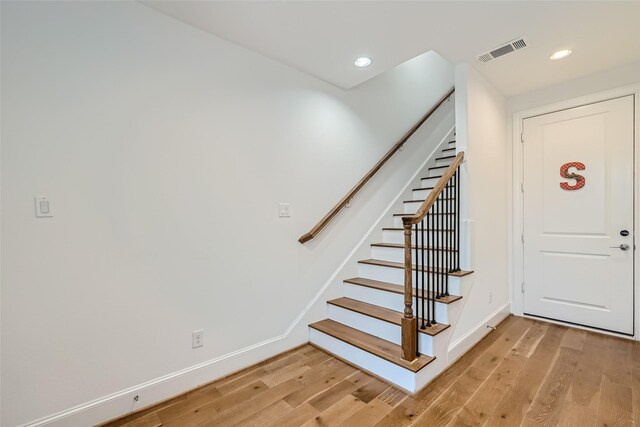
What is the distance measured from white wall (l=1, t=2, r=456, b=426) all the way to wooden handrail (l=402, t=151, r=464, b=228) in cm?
45

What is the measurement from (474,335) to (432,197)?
1332 mm

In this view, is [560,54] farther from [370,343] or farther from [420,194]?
[370,343]

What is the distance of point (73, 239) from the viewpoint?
1.55 metres

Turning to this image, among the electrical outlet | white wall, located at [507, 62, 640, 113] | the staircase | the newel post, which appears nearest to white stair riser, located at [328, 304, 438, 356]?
the staircase

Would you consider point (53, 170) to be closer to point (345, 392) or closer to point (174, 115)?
point (174, 115)

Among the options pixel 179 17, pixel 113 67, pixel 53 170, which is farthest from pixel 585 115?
pixel 53 170

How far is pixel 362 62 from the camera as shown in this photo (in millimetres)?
2383

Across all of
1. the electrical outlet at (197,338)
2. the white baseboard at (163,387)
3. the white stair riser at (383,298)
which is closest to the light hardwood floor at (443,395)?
the white baseboard at (163,387)

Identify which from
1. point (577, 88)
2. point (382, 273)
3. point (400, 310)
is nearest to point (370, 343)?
point (400, 310)

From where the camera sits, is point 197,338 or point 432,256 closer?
point 197,338

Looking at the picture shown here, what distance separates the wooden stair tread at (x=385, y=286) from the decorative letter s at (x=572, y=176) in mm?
1727

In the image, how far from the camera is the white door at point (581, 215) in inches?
102

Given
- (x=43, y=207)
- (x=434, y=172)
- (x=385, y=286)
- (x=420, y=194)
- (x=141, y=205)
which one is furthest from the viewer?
(x=434, y=172)

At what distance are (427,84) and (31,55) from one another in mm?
3888
